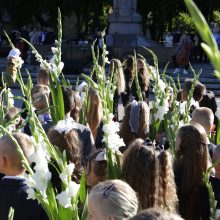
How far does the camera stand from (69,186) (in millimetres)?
2594

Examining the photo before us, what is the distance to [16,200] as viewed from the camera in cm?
315

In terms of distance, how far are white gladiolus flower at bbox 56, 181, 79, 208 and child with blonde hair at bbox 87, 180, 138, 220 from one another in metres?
0.17

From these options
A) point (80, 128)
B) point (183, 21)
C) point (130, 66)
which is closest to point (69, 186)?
point (80, 128)

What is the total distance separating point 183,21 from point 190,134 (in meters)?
43.6

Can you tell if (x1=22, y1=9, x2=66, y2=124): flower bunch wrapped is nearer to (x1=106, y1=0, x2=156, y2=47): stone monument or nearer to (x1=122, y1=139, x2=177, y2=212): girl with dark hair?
(x1=122, y1=139, x2=177, y2=212): girl with dark hair

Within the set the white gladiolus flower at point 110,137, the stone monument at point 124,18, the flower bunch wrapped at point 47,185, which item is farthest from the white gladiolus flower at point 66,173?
the stone monument at point 124,18

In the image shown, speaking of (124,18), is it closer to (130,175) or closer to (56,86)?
(56,86)

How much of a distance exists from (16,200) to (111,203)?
920mm

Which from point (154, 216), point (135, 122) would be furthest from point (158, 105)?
point (154, 216)

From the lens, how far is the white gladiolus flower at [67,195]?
2582 millimetres

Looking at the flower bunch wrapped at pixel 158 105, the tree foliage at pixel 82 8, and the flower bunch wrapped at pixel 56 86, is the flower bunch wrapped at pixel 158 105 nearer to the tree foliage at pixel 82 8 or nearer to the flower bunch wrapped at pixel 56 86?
the flower bunch wrapped at pixel 56 86

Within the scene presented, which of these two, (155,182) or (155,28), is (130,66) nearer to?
(155,182)

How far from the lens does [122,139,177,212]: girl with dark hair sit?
3080mm

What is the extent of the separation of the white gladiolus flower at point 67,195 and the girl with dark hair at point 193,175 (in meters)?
1.04
